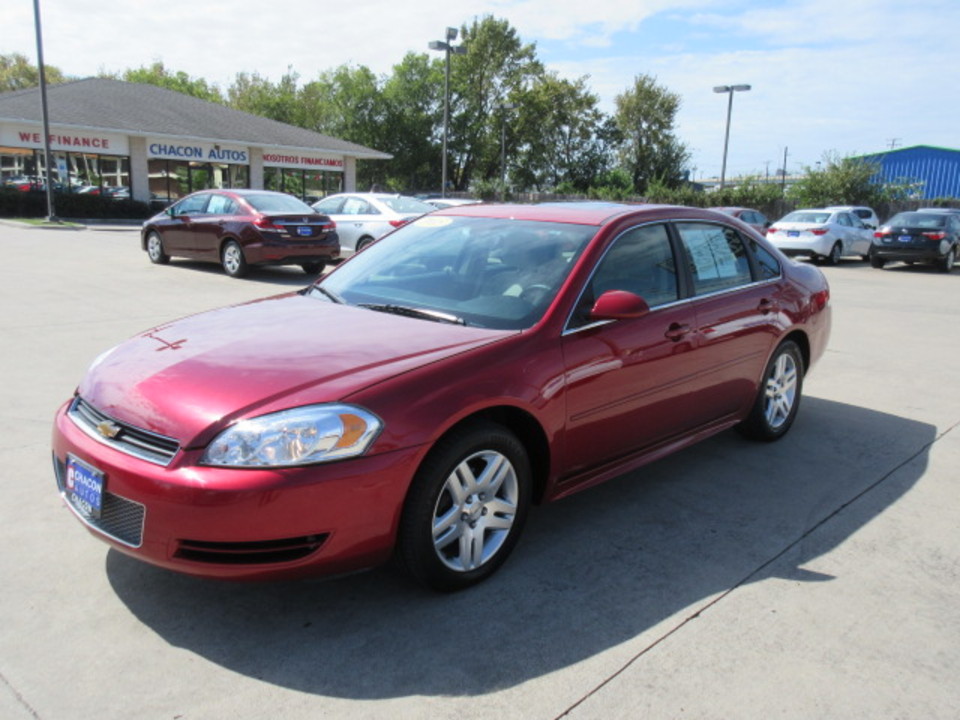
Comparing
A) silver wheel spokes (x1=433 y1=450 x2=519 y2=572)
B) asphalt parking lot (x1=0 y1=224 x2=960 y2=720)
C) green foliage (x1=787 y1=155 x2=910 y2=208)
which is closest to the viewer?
asphalt parking lot (x1=0 y1=224 x2=960 y2=720)

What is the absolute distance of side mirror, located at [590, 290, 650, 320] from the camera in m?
3.56

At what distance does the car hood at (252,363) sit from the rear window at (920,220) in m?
21.2

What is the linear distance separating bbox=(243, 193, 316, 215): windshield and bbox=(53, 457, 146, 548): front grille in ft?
36.8

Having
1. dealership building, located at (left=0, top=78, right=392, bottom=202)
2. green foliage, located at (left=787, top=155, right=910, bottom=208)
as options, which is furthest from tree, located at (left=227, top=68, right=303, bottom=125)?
green foliage, located at (left=787, top=155, right=910, bottom=208)

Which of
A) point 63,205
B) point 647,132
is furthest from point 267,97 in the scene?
point 63,205

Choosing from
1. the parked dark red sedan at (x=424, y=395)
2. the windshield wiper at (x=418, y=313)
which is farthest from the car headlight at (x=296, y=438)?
the windshield wiper at (x=418, y=313)

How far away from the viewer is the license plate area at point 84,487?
9.44 feet

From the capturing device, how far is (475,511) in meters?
3.18

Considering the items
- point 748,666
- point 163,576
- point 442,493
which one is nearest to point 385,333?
point 442,493

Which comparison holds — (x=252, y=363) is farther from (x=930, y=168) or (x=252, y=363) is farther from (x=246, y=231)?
(x=930, y=168)

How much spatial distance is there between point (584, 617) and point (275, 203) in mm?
12166

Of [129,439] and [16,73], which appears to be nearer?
[129,439]

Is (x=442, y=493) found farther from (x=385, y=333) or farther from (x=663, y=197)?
(x=663, y=197)

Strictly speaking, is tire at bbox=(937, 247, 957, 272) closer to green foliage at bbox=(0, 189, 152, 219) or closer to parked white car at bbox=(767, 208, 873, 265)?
parked white car at bbox=(767, 208, 873, 265)
